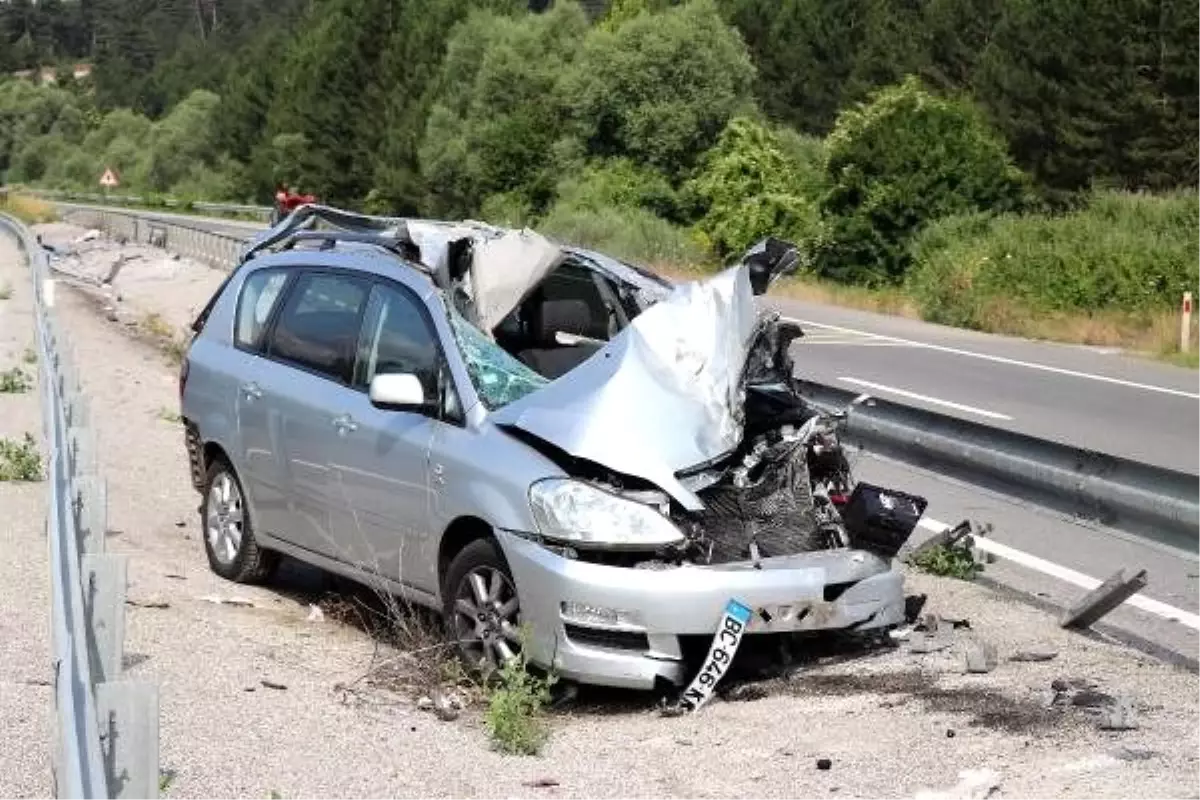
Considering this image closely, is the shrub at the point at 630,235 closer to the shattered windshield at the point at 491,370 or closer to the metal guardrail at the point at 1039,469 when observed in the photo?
the metal guardrail at the point at 1039,469

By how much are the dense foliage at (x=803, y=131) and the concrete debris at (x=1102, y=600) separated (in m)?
23.2

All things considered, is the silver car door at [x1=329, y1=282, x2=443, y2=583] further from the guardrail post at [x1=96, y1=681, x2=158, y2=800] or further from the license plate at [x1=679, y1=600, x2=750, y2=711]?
the guardrail post at [x1=96, y1=681, x2=158, y2=800]

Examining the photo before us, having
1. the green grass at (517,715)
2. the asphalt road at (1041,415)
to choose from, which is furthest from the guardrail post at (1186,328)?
the green grass at (517,715)

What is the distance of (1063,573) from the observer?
31.8 feet

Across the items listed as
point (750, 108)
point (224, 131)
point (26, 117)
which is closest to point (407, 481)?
point (750, 108)

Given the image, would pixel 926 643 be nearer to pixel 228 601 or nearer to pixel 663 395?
pixel 663 395

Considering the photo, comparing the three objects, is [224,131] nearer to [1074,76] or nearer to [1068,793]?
[1074,76]

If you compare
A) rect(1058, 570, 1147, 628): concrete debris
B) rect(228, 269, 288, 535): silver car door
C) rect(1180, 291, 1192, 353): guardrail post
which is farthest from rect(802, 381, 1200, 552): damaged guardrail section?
rect(1180, 291, 1192, 353): guardrail post

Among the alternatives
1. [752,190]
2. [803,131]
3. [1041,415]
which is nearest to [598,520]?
[1041,415]

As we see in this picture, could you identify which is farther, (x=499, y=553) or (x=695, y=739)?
(x=499, y=553)

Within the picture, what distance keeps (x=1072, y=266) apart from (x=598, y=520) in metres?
Result: 26.1

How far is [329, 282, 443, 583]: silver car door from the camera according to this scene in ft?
26.1

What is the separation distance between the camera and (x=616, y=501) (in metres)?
7.14

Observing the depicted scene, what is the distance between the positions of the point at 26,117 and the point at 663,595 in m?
146
